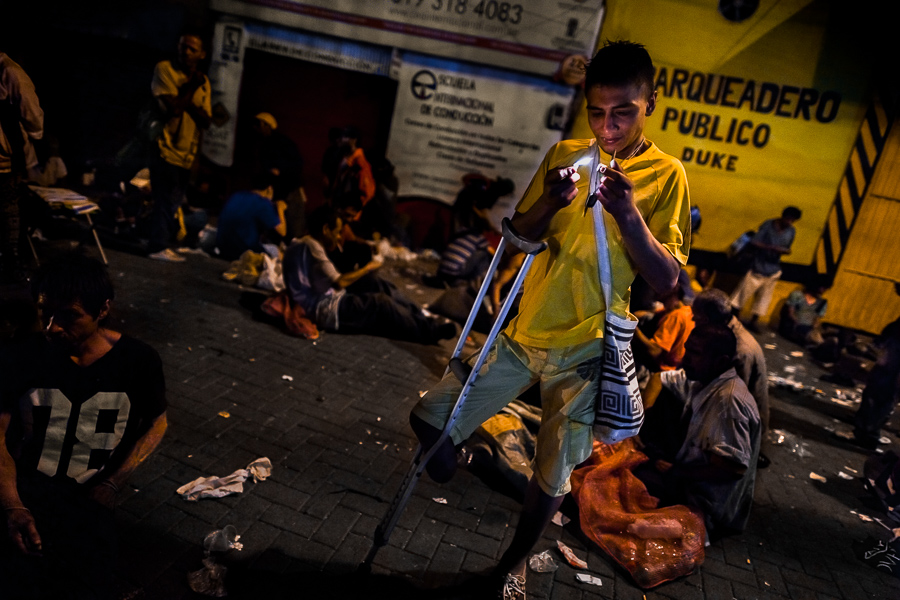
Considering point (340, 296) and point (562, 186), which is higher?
→ point (562, 186)

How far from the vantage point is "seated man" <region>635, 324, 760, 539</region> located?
3766mm

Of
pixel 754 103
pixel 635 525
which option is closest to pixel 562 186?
pixel 635 525

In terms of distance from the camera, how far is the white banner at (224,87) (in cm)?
1162

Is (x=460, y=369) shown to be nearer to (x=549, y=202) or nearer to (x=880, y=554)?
(x=549, y=202)

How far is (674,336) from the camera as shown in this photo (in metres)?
5.38

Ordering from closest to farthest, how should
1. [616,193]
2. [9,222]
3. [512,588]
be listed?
[616,193] → [512,588] → [9,222]

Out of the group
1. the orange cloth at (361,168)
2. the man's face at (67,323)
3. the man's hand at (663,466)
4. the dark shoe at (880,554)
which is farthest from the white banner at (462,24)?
the man's face at (67,323)

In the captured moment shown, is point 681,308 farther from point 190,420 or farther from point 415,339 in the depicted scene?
point 190,420

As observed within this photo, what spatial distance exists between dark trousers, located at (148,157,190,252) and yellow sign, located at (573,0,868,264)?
7170 mm

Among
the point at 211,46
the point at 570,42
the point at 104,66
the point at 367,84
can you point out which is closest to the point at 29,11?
the point at 104,66

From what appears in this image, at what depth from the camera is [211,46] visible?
38.3ft

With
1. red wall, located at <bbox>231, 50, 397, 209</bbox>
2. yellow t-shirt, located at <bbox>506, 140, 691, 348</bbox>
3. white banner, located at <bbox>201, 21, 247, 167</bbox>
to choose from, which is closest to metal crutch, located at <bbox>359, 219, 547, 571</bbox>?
yellow t-shirt, located at <bbox>506, 140, 691, 348</bbox>

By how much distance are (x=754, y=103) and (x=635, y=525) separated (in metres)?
9.77

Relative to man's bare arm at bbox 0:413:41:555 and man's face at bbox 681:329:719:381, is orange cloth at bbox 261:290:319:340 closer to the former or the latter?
man's face at bbox 681:329:719:381
